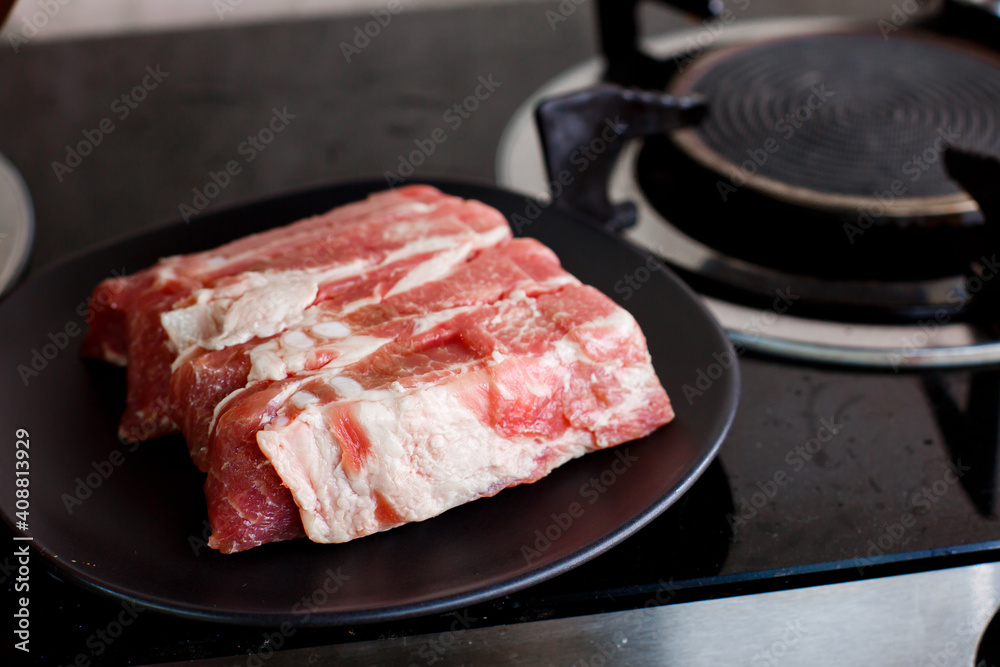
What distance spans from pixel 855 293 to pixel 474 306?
2.25 feet

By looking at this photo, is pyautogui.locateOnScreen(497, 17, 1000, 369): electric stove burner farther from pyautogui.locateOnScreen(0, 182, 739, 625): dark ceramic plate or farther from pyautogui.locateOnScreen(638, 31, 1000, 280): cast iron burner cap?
pyautogui.locateOnScreen(0, 182, 739, 625): dark ceramic plate

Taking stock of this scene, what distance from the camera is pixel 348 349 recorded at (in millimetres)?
1122

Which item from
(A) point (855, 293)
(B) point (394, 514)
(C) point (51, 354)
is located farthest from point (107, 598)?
(A) point (855, 293)

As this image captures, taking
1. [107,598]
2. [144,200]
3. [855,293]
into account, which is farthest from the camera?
[144,200]

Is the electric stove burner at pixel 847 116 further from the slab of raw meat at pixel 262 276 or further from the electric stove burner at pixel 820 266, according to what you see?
the slab of raw meat at pixel 262 276

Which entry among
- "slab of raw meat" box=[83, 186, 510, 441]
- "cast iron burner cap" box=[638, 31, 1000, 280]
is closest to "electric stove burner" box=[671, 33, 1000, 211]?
"cast iron burner cap" box=[638, 31, 1000, 280]

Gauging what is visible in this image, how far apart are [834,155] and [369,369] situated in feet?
3.28

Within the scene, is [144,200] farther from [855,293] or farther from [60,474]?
[855,293]

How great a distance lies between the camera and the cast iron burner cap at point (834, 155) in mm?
1442

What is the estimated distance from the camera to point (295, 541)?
3.38ft

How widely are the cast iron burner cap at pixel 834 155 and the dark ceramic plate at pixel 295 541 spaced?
27cm

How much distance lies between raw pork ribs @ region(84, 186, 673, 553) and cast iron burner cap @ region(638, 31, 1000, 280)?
45 cm

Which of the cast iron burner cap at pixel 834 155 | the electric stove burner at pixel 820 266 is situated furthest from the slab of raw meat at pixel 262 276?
the cast iron burner cap at pixel 834 155

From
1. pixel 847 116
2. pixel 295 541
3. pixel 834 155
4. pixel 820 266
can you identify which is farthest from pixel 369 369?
pixel 847 116
